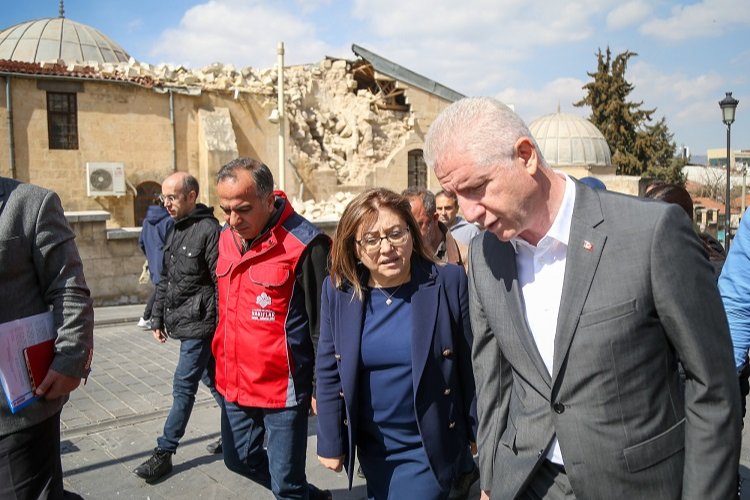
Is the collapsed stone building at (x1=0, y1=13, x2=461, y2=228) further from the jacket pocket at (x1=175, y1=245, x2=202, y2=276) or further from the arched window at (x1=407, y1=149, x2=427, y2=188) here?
the jacket pocket at (x1=175, y1=245, x2=202, y2=276)

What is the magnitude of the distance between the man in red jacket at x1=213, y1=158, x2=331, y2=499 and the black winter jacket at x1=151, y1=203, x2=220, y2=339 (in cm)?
77

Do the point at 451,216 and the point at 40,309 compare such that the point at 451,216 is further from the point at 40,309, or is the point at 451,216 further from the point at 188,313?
the point at 40,309

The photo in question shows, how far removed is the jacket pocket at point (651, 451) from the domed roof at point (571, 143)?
97.3 ft

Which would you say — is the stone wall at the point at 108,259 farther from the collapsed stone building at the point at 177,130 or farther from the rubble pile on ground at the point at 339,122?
the rubble pile on ground at the point at 339,122

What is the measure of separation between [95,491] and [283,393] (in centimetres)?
192

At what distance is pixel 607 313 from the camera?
73.1 inches

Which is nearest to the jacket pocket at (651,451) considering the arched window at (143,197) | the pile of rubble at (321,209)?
the pile of rubble at (321,209)

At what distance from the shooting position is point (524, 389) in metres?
2.20

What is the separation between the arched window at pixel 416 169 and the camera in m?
29.1

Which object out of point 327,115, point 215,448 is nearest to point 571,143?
point 327,115

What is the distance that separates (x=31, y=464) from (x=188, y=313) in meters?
1.84

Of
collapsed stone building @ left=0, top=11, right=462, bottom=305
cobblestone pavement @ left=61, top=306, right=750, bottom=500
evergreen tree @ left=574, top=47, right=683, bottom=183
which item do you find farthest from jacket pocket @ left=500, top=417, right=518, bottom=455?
evergreen tree @ left=574, top=47, right=683, bottom=183

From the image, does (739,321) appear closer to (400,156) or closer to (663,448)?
(663,448)

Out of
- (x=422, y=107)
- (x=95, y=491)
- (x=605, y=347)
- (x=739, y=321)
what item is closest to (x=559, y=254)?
(x=605, y=347)
